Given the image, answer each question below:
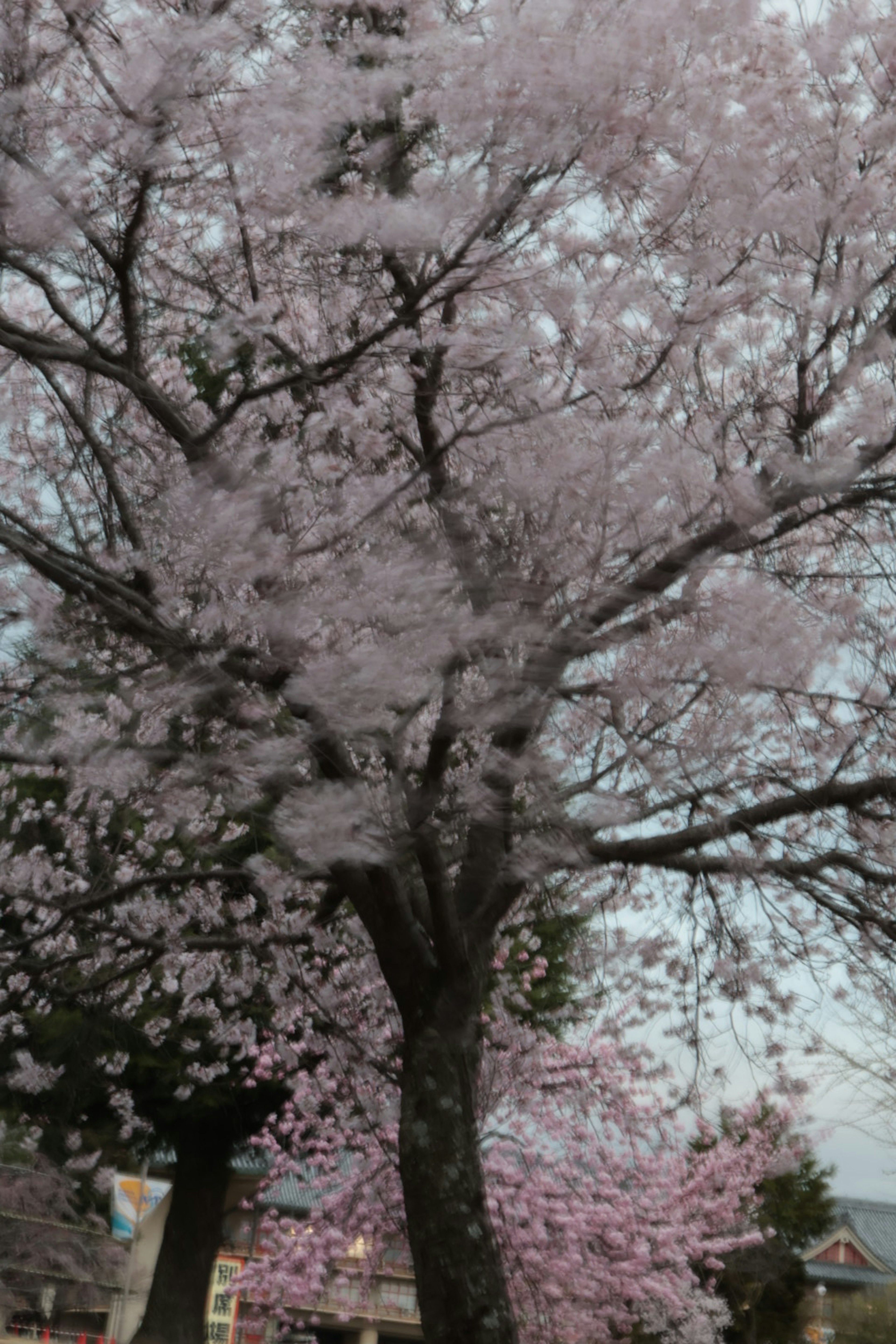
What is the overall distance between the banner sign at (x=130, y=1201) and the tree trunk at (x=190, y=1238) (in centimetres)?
457

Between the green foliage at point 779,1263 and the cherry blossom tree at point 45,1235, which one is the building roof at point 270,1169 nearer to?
the cherry blossom tree at point 45,1235

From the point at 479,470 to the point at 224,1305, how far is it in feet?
81.3

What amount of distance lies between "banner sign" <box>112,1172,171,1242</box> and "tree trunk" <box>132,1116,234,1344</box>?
180 inches

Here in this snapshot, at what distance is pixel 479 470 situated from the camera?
5.58 meters

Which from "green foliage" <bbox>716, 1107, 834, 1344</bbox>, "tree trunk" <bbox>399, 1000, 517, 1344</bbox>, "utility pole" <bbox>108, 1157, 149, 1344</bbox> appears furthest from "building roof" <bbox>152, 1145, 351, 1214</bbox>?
"tree trunk" <bbox>399, 1000, 517, 1344</bbox>

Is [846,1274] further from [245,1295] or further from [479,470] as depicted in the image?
[479,470]

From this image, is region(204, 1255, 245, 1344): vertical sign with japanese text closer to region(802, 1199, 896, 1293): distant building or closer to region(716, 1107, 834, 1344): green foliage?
region(716, 1107, 834, 1344): green foliage

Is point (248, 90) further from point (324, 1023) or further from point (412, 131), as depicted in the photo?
point (324, 1023)

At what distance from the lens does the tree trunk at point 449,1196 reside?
5164mm

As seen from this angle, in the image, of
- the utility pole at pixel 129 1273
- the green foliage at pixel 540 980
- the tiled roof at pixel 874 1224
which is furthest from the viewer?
the tiled roof at pixel 874 1224

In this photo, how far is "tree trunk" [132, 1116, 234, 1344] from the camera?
1523 centimetres

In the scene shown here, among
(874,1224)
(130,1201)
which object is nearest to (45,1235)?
(130,1201)

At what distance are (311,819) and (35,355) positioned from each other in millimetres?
2292

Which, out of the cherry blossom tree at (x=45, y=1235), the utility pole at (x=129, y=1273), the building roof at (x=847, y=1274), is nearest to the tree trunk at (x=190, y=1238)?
the utility pole at (x=129, y=1273)
